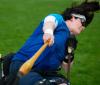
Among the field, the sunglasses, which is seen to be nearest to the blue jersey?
the sunglasses

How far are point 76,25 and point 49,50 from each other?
1.63 feet

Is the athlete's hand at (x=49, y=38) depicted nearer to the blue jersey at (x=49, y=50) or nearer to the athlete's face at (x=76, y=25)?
the blue jersey at (x=49, y=50)

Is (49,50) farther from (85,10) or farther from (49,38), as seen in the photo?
(85,10)

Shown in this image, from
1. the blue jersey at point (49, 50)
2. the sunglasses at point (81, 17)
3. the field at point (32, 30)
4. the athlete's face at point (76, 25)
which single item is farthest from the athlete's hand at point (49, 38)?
the field at point (32, 30)

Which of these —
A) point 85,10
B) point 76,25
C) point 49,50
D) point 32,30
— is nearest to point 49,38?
point 49,50

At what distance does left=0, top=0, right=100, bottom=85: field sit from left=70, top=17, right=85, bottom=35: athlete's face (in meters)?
2.15

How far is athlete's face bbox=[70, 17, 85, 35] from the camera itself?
16.2 ft

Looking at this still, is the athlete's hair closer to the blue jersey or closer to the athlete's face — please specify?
the athlete's face

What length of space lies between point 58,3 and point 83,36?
5216 millimetres

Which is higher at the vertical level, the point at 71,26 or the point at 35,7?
the point at 71,26

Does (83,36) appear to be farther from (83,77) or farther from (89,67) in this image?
(83,77)

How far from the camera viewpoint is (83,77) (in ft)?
24.2

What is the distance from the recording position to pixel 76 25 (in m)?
4.97

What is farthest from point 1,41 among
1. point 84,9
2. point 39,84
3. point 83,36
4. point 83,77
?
point 39,84
